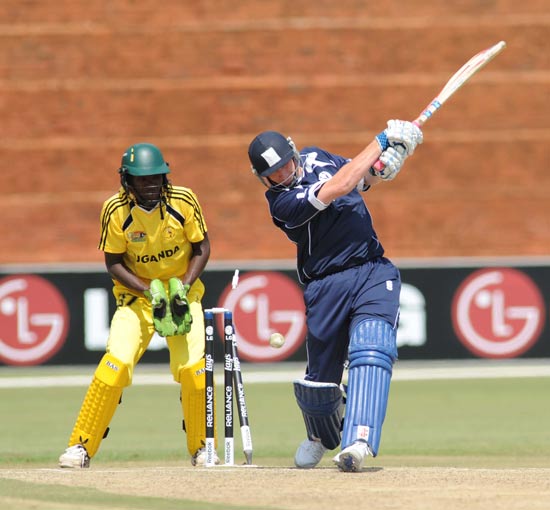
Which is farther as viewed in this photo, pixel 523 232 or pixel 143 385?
pixel 523 232

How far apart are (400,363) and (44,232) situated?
6.63 m

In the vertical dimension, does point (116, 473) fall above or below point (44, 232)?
below

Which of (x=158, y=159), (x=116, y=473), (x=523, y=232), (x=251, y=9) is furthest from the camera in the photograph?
(x=251, y=9)

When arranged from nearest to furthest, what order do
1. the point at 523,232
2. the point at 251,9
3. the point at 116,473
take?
the point at 116,473, the point at 523,232, the point at 251,9

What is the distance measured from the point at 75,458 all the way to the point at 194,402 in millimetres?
797

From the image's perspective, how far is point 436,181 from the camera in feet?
65.3

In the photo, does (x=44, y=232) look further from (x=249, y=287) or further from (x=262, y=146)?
(x=262, y=146)

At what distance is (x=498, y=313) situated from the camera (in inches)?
589

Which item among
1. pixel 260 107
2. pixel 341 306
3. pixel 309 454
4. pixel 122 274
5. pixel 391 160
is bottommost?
pixel 309 454

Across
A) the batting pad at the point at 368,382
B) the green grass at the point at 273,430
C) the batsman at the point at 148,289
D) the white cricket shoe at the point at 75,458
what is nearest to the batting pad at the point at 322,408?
the batting pad at the point at 368,382

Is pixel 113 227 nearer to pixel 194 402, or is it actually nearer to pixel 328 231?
pixel 194 402

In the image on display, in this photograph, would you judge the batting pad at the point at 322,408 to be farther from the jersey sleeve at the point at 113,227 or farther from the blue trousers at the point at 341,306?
the jersey sleeve at the point at 113,227

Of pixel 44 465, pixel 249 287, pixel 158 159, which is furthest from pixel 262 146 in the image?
pixel 249 287

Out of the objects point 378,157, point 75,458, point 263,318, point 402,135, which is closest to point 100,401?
point 75,458
